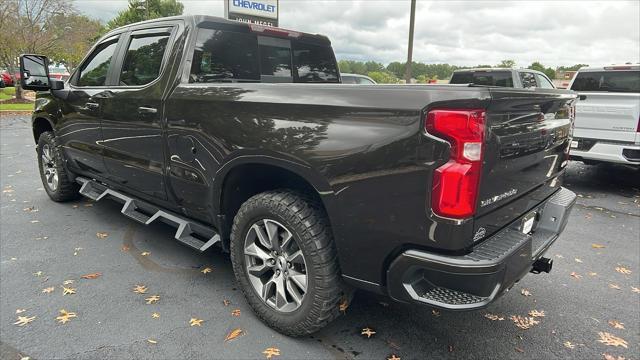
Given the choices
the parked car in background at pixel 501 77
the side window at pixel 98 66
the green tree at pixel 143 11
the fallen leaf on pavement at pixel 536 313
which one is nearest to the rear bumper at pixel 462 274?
the fallen leaf on pavement at pixel 536 313

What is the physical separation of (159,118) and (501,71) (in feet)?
28.1

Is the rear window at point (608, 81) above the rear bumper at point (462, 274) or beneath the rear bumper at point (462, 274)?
above

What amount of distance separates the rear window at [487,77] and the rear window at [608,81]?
2.20m

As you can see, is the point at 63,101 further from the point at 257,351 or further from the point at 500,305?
the point at 500,305

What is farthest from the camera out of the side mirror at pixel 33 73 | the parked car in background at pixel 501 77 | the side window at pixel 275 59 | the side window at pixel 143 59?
the parked car in background at pixel 501 77

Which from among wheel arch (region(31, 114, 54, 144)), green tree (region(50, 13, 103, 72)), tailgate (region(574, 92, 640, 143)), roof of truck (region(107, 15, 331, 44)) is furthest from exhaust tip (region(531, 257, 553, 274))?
green tree (region(50, 13, 103, 72))

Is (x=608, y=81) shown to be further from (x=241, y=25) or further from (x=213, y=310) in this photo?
(x=213, y=310)

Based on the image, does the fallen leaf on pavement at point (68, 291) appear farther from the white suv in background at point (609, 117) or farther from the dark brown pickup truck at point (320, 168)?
the white suv in background at point (609, 117)

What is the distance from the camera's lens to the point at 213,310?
9.77 feet

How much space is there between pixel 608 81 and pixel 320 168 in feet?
23.4

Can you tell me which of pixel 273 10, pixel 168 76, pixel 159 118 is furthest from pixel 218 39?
pixel 273 10

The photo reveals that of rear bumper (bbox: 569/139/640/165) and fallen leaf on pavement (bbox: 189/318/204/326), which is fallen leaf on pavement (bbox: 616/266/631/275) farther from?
fallen leaf on pavement (bbox: 189/318/204/326)

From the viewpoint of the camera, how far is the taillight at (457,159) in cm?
183

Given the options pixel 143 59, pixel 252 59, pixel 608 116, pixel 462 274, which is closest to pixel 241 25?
pixel 252 59
